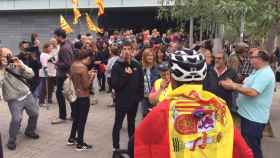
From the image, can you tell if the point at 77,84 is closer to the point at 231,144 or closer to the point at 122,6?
the point at 231,144

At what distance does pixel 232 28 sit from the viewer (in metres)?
8.73

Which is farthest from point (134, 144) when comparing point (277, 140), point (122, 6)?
point (122, 6)

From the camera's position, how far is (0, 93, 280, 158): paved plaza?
23.7ft

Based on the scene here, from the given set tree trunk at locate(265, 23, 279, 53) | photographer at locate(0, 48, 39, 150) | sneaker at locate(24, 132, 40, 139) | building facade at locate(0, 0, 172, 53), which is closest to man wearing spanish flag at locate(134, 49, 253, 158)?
photographer at locate(0, 48, 39, 150)

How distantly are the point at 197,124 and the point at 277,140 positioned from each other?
239 inches

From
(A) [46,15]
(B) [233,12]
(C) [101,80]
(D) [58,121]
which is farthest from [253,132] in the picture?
(A) [46,15]

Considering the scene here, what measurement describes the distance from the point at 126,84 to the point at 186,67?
13.3 ft

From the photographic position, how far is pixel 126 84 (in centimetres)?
668

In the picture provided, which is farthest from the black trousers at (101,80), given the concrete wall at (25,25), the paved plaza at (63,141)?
the concrete wall at (25,25)

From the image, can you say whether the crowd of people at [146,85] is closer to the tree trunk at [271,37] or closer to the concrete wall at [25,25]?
the tree trunk at [271,37]

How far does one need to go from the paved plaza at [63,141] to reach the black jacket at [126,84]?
100cm

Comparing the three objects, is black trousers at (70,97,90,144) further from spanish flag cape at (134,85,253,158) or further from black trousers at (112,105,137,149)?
Answer: spanish flag cape at (134,85,253,158)

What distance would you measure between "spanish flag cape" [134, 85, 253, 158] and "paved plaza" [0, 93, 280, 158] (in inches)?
180

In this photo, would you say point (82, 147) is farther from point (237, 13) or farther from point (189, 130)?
point (189, 130)
